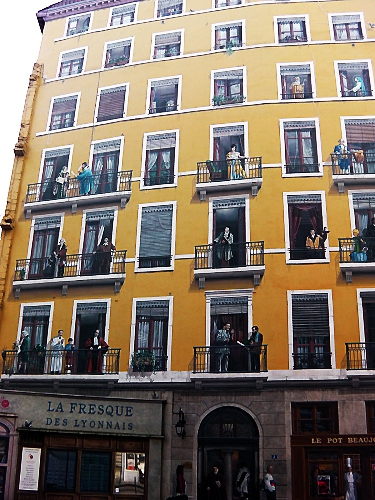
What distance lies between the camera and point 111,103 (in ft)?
95.3

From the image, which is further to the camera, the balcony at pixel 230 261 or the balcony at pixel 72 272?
the balcony at pixel 72 272

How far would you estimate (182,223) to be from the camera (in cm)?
2506

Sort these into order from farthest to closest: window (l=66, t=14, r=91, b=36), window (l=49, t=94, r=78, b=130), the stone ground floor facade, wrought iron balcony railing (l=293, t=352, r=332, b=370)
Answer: window (l=66, t=14, r=91, b=36)
window (l=49, t=94, r=78, b=130)
wrought iron balcony railing (l=293, t=352, r=332, b=370)
the stone ground floor facade

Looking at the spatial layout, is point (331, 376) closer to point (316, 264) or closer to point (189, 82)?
point (316, 264)

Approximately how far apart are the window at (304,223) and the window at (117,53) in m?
12.1

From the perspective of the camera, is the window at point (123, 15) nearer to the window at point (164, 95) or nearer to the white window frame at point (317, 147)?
the window at point (164, 95)

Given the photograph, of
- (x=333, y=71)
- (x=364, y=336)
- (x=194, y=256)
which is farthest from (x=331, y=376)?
(x=333, y=71)

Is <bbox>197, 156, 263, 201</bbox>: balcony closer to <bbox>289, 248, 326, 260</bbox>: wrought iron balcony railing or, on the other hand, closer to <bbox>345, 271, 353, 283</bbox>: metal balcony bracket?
<bbox>289, 248, 326, 260</bbox>: wrought iron balcony railing

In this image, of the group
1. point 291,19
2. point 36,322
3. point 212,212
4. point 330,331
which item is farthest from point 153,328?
point 291,19

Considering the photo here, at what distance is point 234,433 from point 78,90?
18.6m

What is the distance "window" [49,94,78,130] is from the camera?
97.0ft

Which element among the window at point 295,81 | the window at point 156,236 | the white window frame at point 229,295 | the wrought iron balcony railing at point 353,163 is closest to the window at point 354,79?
the window at point 295,81

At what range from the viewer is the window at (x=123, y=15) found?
31.5 metres

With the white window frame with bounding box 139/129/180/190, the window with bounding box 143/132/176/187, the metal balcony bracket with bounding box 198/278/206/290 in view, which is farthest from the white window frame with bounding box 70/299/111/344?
the window with bounding box 143/132/176/187
